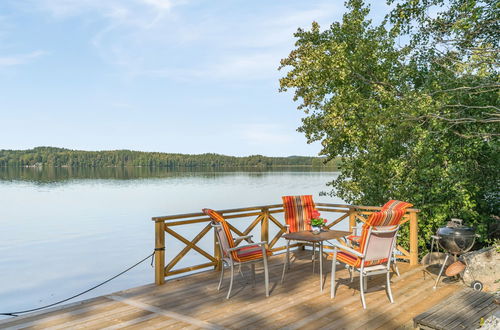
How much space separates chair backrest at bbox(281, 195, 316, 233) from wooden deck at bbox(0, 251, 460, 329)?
108 centimetres

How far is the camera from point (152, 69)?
74.4 ft

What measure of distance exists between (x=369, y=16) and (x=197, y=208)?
48.6ft

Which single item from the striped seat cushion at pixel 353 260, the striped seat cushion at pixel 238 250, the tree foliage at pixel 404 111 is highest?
the tree foliage at pixel 404 111

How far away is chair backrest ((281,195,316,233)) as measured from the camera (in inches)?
245

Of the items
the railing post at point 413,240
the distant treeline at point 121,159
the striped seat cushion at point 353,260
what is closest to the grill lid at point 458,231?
the railing post at point 413,240

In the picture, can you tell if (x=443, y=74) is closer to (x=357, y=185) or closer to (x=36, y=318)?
(x=357, y=185)

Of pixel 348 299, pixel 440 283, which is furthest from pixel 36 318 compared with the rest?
pixel 440 283

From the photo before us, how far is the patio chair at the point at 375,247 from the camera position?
13.9ft

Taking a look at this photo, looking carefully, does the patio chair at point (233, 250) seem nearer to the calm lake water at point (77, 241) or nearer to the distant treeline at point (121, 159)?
the calm lake water at point (77, 241)

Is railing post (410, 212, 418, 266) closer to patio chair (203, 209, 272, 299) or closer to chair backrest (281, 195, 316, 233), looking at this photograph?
chair backrest (281, 195, 316, 233)

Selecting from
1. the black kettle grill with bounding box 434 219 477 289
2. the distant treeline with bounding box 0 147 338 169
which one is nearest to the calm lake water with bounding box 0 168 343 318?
the black kettle grill with bounding box 434 219 477 289

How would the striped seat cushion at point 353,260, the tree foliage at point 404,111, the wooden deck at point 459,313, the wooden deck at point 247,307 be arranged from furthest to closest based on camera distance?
the tree foliage at point 404,111
the striped seat cushion at point 353,260
the wooden deck at point 247,307
the wooden deck at point 459,313

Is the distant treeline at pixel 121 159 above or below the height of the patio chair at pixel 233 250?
above

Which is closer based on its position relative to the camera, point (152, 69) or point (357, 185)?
point (357, 185)
